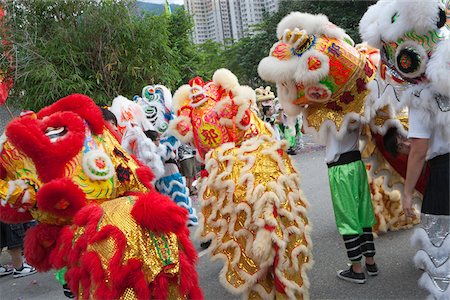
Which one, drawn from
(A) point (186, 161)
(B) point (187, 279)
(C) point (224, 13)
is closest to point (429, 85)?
(B) point (187, 279)

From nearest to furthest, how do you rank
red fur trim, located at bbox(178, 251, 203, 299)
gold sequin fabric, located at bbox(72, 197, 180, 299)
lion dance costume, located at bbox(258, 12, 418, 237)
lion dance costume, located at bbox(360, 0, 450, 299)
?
gold sequin fabric, located at bbox(72, 197, 180, 299) → red fur trim, located at bbox(178, 251, 203, 299) → lion dance costume, located at bbox(360, 0, 450, 299) → lion dance costume, located at bbox(258, 12, 418, 237)

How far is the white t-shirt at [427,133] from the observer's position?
8.37 feet

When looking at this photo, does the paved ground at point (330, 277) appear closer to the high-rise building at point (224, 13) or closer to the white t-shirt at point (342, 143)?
the white t-shirt at point (342, 143)

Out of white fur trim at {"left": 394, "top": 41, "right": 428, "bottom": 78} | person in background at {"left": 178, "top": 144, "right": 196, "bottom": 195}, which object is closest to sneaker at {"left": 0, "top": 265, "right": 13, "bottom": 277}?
person in background at {"left": 178, "top": 144, "right": 196, "bottom": 195}

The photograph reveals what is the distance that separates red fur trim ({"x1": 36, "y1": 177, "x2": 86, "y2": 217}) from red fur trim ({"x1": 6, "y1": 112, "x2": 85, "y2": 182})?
78 mm

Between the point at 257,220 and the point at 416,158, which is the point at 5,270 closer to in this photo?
the point at 257,220

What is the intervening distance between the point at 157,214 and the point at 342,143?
2051mm

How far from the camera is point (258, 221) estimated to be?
2.73 metres

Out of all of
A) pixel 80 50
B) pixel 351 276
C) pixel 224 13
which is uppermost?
pixel 80 50

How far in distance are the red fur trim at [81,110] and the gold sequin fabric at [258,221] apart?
2.86 feet

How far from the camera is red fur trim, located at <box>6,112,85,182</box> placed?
6.81 feet

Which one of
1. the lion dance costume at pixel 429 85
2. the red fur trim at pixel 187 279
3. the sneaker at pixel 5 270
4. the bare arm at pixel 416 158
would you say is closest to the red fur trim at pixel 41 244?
the red fur trim at pixel 187 279

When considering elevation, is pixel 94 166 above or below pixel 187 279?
above

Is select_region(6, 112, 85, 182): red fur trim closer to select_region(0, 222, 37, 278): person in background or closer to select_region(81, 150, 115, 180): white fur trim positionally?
select_region(81, 150, 115, 180): white fur trim
